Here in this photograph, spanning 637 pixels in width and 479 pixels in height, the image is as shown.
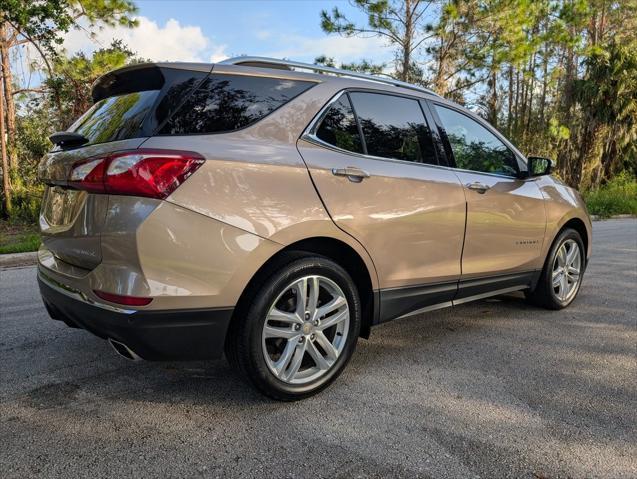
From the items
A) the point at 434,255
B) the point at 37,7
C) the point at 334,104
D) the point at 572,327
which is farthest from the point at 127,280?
the point at 37,7

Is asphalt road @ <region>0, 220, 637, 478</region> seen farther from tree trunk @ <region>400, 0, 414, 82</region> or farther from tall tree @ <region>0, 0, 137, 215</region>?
tree trunk @ <region>400, 0, 414, 82</region>

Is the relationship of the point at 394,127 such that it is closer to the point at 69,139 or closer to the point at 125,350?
the point at 69,139

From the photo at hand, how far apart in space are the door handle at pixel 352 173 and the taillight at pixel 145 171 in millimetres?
783

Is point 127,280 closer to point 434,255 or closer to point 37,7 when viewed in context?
point 434,255

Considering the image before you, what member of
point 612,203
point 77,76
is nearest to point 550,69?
point 612,203

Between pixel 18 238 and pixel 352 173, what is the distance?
27.2 feet

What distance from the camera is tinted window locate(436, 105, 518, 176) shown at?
11.7ft

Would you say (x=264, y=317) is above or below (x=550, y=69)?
below

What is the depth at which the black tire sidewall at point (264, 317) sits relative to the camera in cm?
242

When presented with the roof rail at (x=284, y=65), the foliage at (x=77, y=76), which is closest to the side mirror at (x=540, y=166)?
the roof rail at (x=284, y=65)

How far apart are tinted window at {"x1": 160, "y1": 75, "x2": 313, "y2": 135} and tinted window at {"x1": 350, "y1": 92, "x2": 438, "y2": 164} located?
1.73 ft

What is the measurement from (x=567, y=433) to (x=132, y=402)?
219 cm

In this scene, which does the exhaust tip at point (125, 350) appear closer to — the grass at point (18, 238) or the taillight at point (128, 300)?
the taillight at point (128, 300)

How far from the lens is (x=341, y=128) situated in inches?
113
